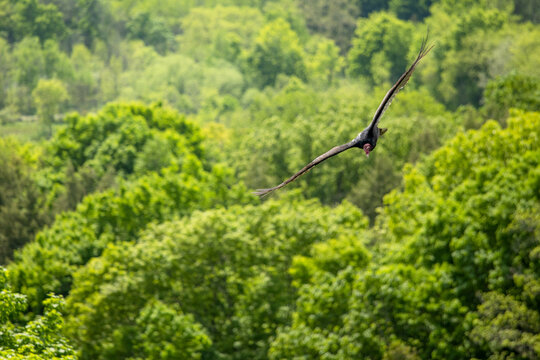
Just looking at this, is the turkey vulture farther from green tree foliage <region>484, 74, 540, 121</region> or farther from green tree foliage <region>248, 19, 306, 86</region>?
green tree foliage <region>248, 19, 306, 86</region>

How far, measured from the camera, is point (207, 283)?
37250 millimetres

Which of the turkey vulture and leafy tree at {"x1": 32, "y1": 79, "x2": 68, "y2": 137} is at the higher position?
the turkey vulture

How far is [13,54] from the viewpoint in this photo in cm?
18225

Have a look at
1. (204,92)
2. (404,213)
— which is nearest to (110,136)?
(404,213)

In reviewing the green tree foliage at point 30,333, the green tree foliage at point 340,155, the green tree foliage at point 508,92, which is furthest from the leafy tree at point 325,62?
the green tree foliage at point 30,333

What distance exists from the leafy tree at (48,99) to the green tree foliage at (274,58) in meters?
40.5

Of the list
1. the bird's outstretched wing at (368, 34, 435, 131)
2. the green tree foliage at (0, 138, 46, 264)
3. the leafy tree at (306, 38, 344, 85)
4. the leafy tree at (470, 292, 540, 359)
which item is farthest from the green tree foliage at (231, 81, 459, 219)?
the leafy tree at (306, 38, 344, 85)

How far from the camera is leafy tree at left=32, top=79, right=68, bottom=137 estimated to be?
149875 millimetres

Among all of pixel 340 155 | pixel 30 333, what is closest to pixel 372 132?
pixel 30 333

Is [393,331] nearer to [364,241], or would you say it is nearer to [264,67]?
[364,241]

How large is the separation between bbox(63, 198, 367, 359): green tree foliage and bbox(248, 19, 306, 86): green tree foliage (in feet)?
447

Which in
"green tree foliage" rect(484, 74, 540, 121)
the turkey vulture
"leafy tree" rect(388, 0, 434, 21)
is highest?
"leafy tree" rect(388, 0, 434, 21)

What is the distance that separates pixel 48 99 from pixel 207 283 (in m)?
126

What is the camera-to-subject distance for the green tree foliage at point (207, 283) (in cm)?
3547
